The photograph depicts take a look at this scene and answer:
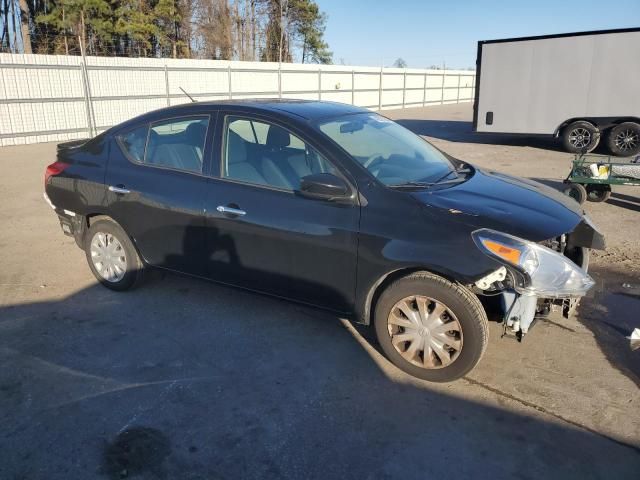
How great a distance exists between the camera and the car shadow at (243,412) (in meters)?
2.65

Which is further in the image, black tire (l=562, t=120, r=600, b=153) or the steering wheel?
black tire (l=562, t=120, r=600, b=153)

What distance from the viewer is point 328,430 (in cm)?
291

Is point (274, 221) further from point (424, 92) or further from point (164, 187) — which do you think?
point (424, 92)

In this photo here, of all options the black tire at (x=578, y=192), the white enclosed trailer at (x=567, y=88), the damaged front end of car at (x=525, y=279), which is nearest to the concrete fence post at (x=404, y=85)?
the white enclosed trailer at (x=567, y=88)

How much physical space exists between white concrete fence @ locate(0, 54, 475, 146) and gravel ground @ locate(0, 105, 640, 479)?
39.4 feet

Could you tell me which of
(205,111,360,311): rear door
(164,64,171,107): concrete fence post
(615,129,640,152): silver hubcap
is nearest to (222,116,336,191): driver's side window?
(205,111,360,311): rear door

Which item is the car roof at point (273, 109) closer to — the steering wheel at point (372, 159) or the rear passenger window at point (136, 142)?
the rear passenger window at point (136, 142)

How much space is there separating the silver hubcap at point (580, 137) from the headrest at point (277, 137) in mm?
13051

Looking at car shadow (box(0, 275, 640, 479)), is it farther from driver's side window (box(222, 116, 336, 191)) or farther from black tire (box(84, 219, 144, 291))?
driver's side window (box(222, 116, 336, 191))

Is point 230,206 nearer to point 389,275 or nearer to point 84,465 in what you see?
point 389,275

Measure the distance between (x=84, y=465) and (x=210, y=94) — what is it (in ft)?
60.3

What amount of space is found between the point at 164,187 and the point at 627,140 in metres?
13.5

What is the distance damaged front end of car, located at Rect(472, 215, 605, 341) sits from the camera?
10.0 feet

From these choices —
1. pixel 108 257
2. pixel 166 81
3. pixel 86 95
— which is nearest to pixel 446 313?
pixel 108 257
